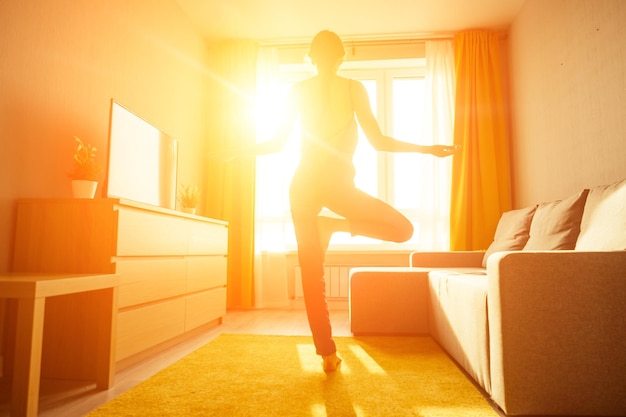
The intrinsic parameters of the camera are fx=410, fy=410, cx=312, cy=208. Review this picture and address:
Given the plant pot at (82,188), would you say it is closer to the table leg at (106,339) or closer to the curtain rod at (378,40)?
the table leg at (106,339)

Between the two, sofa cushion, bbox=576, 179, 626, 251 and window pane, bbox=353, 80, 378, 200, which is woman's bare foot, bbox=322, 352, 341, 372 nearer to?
sofa cushion, bbox=576, 179, 626, 251

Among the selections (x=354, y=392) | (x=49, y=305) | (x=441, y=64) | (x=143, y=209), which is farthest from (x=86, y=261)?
(x=441, y=64)

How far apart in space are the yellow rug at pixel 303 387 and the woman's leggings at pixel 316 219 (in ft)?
0.80

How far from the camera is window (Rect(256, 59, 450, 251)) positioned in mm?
4211

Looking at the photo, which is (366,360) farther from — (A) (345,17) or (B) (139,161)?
(A) (345,17)

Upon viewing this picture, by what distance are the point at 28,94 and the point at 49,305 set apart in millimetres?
1046

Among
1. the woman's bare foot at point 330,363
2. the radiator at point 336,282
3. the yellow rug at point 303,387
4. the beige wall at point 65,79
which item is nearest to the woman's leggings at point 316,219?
the woman's bare foot at point 330,363

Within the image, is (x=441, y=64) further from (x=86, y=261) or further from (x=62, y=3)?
(x=86, y=261)

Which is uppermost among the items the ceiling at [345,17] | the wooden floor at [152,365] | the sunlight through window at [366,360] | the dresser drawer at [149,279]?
the ceiling at [345,17]

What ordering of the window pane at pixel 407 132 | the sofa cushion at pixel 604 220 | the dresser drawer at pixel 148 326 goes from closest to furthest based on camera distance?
1. the sofa cushion at pixel 604 220
2. the dresser drawer at pixel 148 326
3. the window pane at pixel 407 132

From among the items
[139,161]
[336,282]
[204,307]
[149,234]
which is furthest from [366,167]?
[149,234]

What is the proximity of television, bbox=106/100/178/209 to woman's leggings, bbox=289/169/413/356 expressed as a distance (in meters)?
1.19

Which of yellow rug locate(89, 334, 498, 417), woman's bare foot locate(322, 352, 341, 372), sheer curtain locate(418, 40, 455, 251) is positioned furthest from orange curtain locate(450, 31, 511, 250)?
woman's bare foot locate(322, 352, 341, 372)

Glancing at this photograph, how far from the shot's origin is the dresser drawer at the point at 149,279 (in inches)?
76.7
